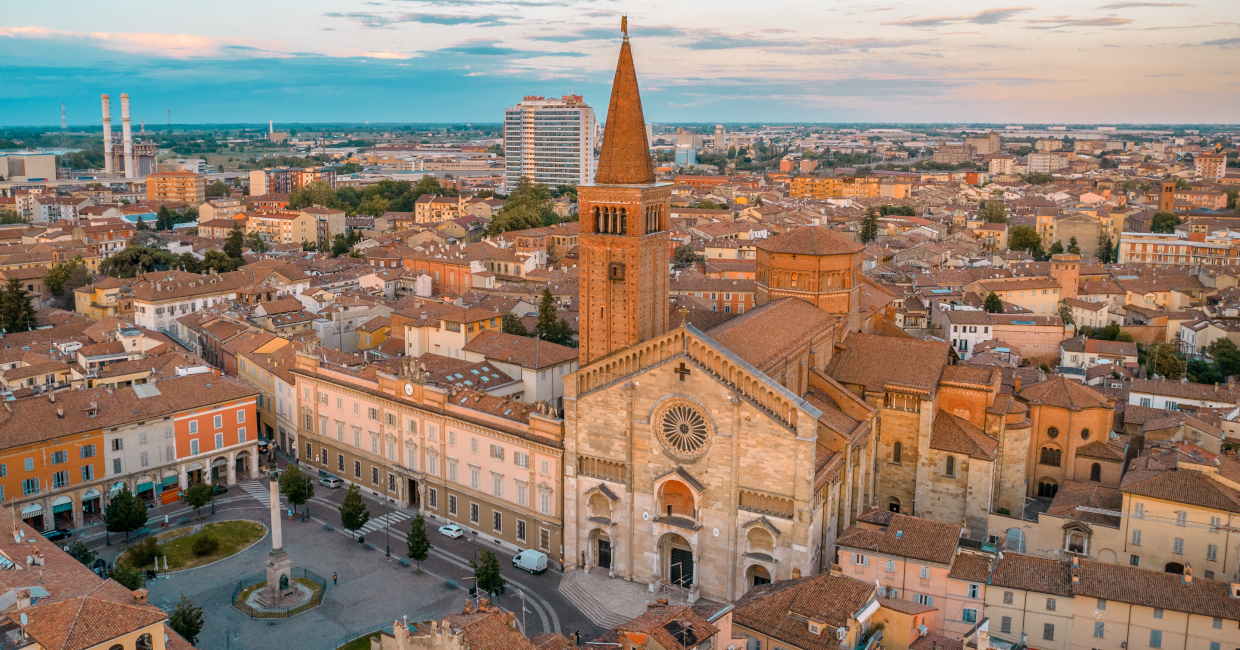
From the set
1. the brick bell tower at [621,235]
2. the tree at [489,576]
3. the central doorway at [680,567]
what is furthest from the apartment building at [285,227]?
the central doorway at [680,567]

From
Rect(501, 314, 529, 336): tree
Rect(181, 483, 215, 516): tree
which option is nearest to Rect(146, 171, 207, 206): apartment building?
Rect(501, 314, 529, 336): tree

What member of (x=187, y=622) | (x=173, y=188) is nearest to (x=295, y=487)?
(x=187, y=622)

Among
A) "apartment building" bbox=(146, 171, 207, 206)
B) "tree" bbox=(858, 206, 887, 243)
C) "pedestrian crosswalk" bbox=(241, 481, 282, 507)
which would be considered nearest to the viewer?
"pedestrian crosswalk" bbox=(241, 481, 282, 507)

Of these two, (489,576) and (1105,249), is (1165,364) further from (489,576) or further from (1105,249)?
(1105,249)

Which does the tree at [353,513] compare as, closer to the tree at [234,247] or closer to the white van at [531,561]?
the white van at [531,561]

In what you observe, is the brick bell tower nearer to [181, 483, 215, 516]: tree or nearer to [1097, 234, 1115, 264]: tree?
[181, 483, 215, 516]: tree

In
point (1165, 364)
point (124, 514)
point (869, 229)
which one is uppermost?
point (869, 229)
